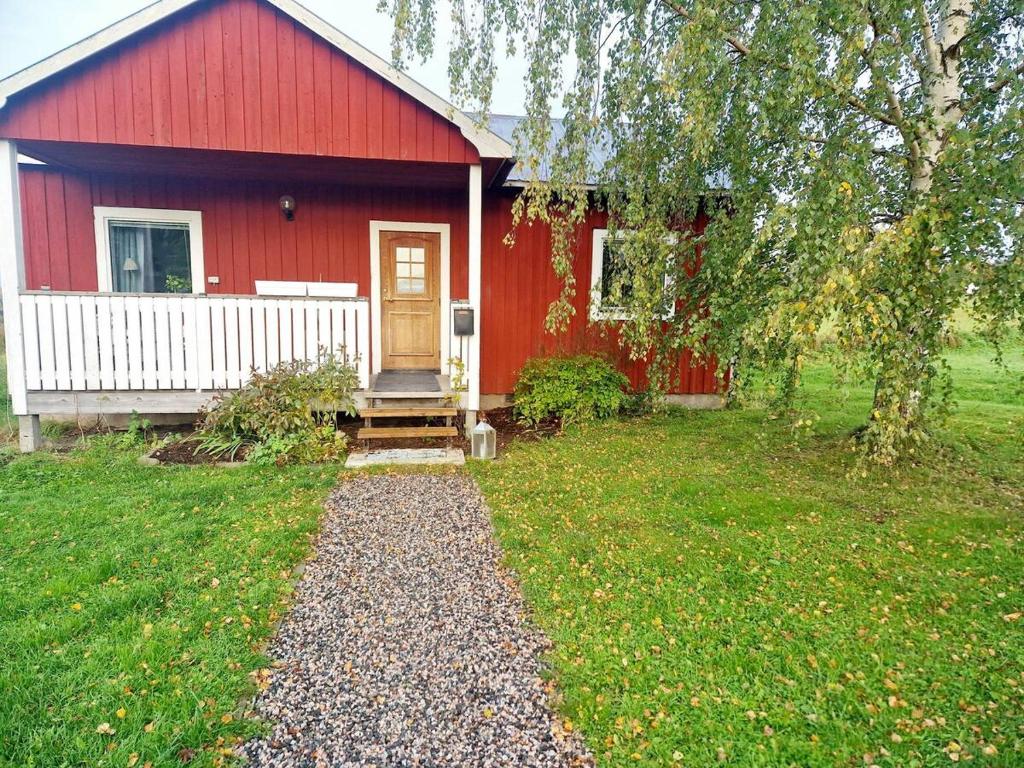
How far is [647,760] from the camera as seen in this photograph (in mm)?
1864

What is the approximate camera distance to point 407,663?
2371 mm

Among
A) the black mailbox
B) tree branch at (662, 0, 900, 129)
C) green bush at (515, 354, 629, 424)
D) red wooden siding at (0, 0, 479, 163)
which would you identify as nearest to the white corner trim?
red wooden siding at (0, 0, 479, 163)

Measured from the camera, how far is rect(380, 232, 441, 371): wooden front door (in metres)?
7.34

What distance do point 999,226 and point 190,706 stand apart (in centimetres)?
460

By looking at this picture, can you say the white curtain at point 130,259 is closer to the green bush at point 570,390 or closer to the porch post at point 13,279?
the porch post at point 13,279

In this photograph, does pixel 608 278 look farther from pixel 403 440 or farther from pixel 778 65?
pixel 778 65

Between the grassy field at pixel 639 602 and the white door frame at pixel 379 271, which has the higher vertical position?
the white door frame at pixel 379 271

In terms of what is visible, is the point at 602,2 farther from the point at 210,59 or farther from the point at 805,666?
the point at 805,666

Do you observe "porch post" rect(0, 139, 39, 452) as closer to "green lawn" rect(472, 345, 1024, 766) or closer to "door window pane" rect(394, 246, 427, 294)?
"door window pane" rect(394, 246, 427, 294)

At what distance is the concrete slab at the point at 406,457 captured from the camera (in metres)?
5.17

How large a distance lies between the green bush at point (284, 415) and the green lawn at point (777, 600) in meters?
1.64

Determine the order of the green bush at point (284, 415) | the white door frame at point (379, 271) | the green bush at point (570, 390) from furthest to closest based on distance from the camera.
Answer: the white door frame at point (379, 271) → the green bush at point (570, 390) → the green bush at point (284, 415)

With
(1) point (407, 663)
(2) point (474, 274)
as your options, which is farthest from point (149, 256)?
(1) point (407, 663)

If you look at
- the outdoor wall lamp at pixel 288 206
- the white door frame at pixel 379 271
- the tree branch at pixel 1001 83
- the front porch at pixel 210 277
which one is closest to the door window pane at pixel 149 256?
the front porch at pixel 210 277
